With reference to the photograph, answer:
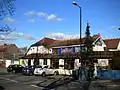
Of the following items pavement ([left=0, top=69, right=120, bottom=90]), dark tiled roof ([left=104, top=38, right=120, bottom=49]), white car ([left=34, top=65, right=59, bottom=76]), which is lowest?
pavement ([left=0, top=69, right=120, bottom=90])

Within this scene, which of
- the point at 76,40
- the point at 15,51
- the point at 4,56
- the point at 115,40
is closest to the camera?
the point at 76,40

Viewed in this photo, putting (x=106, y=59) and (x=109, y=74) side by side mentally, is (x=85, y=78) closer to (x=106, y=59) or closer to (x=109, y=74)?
(x=109, y=74)

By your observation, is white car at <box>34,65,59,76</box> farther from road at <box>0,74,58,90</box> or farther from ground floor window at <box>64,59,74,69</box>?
road at <box>0,74,58,90</box>

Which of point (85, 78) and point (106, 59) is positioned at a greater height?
point (106, 59)

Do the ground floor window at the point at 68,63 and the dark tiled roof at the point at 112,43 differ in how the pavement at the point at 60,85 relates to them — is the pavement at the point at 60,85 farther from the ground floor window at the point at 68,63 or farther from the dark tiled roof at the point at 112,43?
the dark tiled roof at the point at 112,43

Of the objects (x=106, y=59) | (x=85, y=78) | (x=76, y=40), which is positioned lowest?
(x=85, y=78)

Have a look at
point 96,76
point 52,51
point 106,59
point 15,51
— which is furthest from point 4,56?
point 96,76

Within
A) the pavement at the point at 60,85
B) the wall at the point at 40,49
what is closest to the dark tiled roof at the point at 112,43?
the wall at the point at 40,49

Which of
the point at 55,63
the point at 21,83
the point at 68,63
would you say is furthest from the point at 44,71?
the point at 21,83

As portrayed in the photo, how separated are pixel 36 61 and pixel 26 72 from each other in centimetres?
1271

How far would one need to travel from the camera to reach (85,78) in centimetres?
3030

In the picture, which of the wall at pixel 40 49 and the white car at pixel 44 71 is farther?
the wall at pixel 40 49

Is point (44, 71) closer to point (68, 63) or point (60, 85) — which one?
point (68, 63)

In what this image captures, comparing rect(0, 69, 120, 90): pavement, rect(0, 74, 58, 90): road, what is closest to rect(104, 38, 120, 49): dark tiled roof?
rect(0, 74, 58, 90): road
